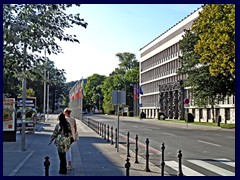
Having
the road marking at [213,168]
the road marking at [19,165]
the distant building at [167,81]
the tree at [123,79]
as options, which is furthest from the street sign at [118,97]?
the tree at [123,79]

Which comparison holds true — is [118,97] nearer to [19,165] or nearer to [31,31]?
[19,165]

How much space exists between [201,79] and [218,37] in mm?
12762

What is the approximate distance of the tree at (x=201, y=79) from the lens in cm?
4462

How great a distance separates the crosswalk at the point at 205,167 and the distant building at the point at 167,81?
4509 cm

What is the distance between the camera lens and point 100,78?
158 m

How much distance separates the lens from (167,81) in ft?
290

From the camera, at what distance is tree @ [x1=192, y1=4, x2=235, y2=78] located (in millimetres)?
32312

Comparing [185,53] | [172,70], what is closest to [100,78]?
[172,70]

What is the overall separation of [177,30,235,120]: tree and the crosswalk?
1147 inches

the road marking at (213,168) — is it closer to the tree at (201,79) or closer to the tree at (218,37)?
the tree at (218,37)

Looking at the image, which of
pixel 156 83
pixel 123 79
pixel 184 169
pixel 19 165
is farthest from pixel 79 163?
pixel 123 79
